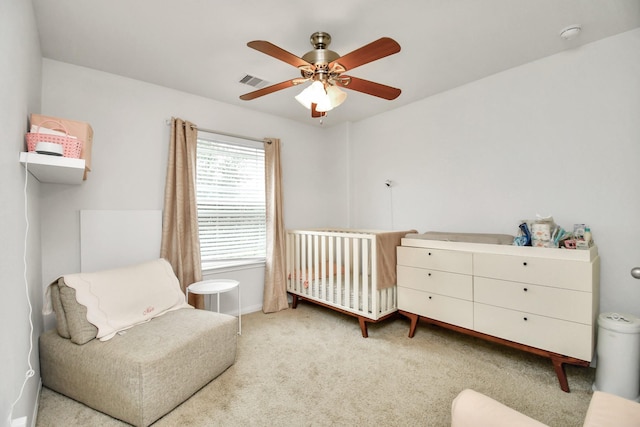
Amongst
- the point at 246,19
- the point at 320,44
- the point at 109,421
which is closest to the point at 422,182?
the point at 320,44

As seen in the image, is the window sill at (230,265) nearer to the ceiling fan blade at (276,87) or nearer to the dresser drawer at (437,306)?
the dresser drawer at (437,306)

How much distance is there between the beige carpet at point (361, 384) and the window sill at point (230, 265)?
29.6 inches

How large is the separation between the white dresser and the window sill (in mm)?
1703

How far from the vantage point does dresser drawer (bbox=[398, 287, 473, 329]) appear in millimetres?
2342

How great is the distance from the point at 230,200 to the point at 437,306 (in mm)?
2382

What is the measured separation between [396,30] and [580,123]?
1.60 m

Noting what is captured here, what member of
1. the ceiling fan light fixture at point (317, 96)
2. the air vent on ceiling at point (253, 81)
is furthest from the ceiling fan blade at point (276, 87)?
the air vent on ceiling at point (253, 81)

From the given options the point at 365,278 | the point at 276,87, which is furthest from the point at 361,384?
the point at 276,87

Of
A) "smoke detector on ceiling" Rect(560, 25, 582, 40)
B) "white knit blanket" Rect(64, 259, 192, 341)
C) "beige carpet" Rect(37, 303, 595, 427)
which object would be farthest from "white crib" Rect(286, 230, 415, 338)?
"smoke detector on ceiling" Rect(560, 25, 582, 40)

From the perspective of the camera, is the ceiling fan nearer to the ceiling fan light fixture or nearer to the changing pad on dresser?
the ceiling fan light fixture

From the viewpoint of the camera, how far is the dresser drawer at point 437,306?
92.2 inches

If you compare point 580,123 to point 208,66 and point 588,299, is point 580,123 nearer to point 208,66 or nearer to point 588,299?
point 588,299

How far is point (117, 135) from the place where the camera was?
8.43ft

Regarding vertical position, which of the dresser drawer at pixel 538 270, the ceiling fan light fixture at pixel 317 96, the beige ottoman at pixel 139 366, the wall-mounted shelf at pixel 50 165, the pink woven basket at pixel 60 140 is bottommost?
the beige ottoman at pixel 139 366
